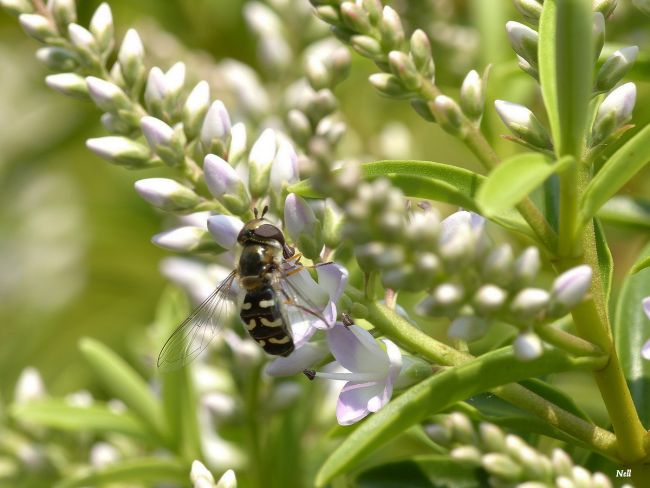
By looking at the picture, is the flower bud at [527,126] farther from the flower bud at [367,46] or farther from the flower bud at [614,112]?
the flower bud at [367,46]

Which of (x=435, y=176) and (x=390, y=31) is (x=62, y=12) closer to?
(x=390, y=31)

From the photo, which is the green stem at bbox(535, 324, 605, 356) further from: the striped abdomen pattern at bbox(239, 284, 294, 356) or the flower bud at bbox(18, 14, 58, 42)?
the flower bud at bbox(18, 14, 58, 42)

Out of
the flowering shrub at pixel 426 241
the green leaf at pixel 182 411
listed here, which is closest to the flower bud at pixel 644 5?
the flowering shrub at pixel 426 241

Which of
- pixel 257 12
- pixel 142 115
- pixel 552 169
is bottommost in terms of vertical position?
pixel 257 12

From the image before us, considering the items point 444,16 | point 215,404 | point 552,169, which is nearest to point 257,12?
point 444,16

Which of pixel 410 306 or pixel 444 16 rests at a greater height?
pixel 444 16

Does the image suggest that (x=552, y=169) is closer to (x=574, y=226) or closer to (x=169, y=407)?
(x=574, y=226)

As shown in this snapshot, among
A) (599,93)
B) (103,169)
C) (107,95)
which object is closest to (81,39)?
(107,95)
